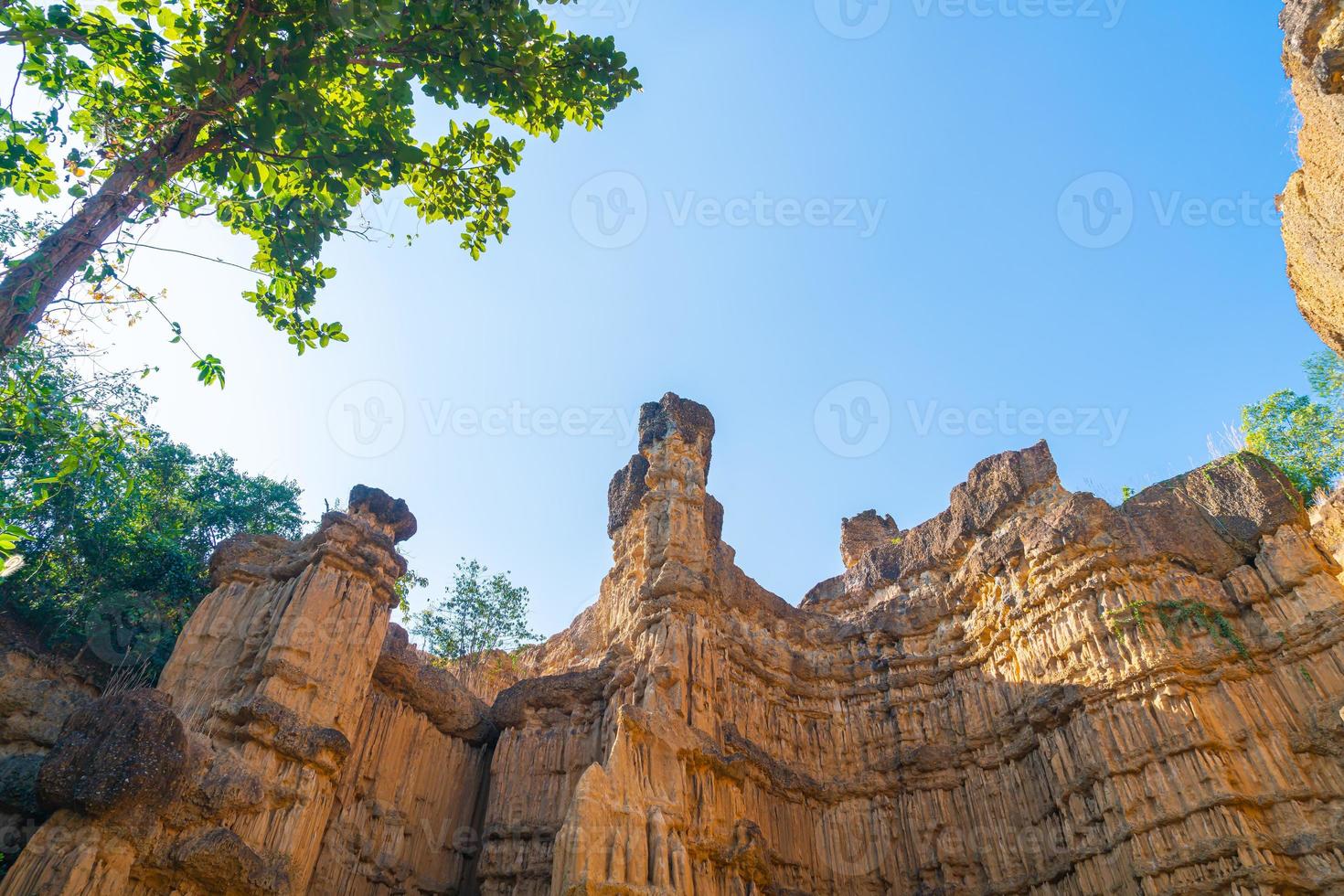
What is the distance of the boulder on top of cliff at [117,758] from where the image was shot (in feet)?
47.9

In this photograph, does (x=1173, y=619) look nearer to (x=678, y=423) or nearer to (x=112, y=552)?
(x=678, y=423)

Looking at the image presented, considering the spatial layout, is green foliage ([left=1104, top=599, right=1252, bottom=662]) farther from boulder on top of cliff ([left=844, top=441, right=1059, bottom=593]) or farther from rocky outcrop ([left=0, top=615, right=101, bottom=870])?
rocky outcrop ([left=0, top=615, right=101, bottom=870])

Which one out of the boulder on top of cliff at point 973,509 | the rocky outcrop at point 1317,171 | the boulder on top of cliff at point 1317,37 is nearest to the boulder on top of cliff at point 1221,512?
the boulder on top of cliff at point 973,509

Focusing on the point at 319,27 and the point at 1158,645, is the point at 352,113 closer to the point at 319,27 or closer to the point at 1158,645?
the point at 319,27

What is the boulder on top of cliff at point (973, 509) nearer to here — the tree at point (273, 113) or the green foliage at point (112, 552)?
the tree at point (273, 113)

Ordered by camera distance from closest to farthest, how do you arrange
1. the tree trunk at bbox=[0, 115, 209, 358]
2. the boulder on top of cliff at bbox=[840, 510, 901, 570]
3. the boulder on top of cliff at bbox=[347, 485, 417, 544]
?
1. the tree trunk at bbox=[0, 115, 209, 358]
2. the boulder on top of cliff at bbox=[347, 485, 417, 544]
3. the boulder on top of cliff at bbox=[840, 510, 901, 570]

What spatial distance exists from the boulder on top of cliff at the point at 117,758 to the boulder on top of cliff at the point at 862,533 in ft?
90.0

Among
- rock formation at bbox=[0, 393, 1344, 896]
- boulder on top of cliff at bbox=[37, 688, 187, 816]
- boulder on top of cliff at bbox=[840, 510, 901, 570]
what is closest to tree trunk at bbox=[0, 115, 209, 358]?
boulder on top of cliff at bbox=[37, 688, 187, 816]

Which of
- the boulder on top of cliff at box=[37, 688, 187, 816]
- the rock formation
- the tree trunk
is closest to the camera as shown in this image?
the tree trunk

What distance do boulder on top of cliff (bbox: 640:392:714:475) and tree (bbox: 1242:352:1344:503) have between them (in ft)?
59.3

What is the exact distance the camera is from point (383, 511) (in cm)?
2520

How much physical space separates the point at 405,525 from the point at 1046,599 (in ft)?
62.4

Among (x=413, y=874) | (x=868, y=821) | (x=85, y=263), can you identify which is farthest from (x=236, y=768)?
(x=868, y=821)

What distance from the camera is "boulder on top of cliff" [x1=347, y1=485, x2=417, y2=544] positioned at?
2498cm
